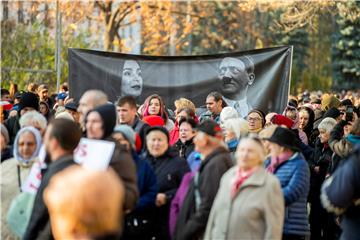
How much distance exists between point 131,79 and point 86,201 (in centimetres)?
1099

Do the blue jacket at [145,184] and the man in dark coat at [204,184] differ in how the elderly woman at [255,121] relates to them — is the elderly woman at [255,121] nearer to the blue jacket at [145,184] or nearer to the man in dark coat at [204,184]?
the man in dark coat at [204,184]

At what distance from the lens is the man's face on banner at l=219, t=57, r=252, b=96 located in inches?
591

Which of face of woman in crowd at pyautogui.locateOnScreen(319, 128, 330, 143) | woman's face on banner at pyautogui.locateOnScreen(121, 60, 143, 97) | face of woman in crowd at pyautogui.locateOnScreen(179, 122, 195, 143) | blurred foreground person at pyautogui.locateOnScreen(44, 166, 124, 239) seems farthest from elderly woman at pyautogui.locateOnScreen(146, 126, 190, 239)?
woman's face on banner at pyautogui.locateOnScreen(121, 60, 143, 97)

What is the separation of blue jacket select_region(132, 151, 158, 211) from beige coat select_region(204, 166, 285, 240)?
0.92 metres

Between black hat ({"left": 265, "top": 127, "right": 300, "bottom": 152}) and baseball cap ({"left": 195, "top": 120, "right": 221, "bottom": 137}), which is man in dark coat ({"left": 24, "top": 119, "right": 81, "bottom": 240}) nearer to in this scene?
baseball cap ({"left": 195, "top": 120, "right": 221, "bottom": 137})

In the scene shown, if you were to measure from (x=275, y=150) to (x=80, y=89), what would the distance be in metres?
6.22

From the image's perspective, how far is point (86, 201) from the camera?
4391 millimetres

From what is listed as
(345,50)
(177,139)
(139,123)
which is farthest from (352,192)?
(345,50)

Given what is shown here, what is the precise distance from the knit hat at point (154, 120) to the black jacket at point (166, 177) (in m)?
2.21

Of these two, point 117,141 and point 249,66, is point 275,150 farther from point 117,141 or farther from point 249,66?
point 249,66

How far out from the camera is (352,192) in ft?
25.6

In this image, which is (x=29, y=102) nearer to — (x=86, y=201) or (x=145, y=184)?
(x=145, y=184)

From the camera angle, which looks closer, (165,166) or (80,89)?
(165,166)

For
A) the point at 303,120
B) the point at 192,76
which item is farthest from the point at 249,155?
the point at 192,76
